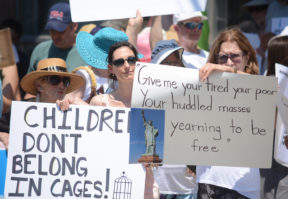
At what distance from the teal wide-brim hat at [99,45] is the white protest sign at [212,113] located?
1.15m

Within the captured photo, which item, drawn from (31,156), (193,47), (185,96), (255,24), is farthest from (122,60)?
(255,24)

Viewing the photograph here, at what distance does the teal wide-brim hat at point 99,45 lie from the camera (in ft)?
18.1

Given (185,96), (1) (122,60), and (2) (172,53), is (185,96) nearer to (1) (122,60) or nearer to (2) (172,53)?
(1) (122,60)

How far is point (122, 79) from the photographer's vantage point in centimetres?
482

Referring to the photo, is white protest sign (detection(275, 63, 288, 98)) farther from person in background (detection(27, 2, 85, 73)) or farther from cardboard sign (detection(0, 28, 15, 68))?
cardboard sign (detection(0, 28, 15, 68))

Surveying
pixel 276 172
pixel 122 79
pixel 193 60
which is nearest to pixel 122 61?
pixel 122 79

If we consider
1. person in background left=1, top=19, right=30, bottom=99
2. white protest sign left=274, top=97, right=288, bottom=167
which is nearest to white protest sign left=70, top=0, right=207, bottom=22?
white protest sign left=274, top=97, right=288, bottom=167

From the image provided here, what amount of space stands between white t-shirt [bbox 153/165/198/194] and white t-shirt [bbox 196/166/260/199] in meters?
0.31

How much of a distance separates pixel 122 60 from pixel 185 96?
62 centimetres

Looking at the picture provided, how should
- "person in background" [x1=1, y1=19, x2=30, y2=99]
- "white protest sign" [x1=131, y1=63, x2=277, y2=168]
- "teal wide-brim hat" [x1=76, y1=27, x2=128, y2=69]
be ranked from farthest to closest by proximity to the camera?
"person in background" [x1=1, y1=19, x2=30, y2=99] → "teal wide-brim hat" [x1=76, y1=27, x2=128, y2=69] → "white protest sign" [x1=131, y1=63, x2=277, y2=168]

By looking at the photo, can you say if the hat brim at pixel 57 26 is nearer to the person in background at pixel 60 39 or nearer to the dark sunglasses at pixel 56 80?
the person in background at pixel 60 39

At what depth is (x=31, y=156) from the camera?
4.55m

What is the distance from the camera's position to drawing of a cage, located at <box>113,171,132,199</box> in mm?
4480

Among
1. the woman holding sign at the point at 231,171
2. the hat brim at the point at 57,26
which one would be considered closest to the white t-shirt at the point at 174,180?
the woman holding sign at the point at 231,171
